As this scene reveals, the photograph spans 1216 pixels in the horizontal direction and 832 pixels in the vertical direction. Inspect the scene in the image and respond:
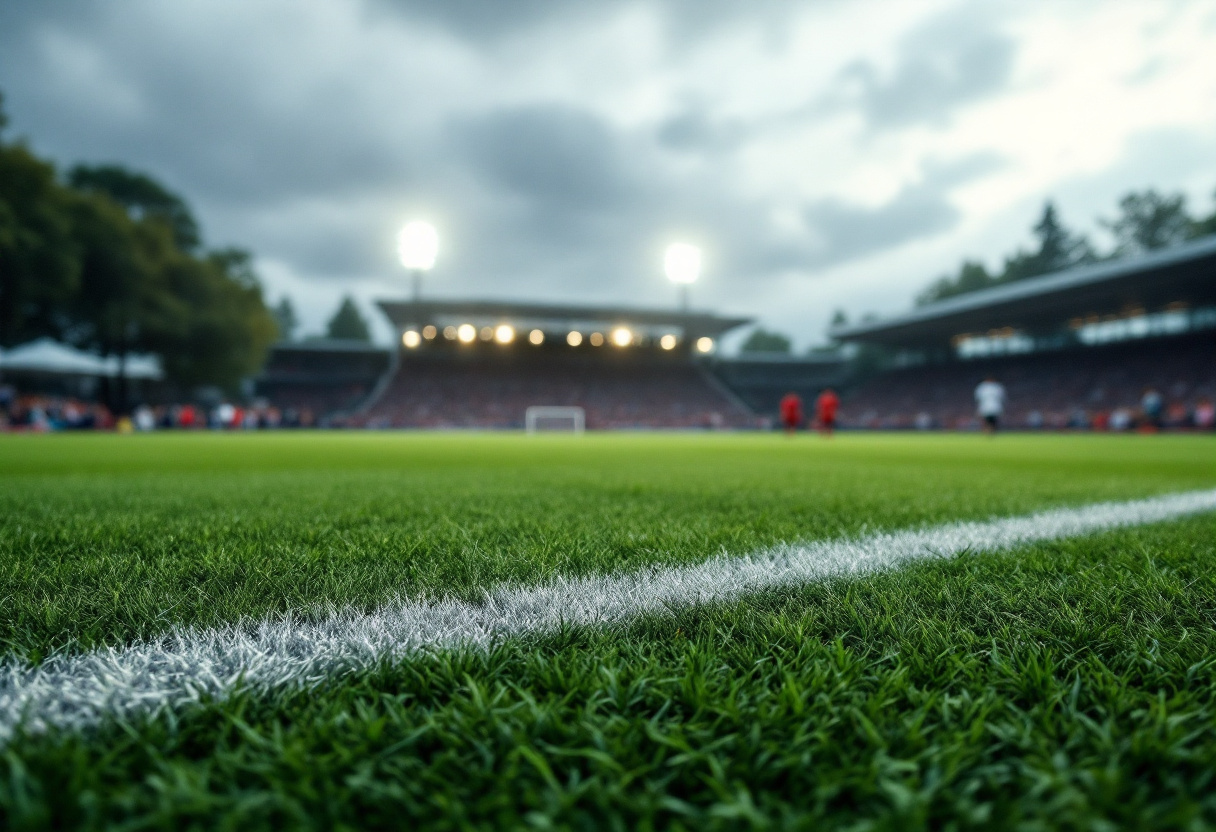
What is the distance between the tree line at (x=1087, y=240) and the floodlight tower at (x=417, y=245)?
47011 millimetres

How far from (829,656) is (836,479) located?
4251mm

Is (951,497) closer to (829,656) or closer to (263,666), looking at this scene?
(829,656)

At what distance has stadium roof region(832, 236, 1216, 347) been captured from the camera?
21875mm

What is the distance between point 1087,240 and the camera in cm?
5028

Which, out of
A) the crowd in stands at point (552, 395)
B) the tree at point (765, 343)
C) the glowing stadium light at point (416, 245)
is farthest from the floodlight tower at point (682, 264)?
the tree at point (765, 343)

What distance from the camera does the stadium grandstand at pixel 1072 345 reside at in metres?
24.1

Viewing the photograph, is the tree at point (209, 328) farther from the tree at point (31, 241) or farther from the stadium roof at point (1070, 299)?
the stadium roof at point (1070, 299)

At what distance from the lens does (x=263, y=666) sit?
1019 millimetres

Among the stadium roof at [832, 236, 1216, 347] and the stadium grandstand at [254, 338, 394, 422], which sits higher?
the stadium roof at [832, 236, 1216, 347]

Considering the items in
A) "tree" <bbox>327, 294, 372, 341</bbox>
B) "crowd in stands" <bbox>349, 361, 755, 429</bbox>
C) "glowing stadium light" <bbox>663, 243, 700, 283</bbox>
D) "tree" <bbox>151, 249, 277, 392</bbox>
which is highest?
"tree" <bbox>327, 294, 372, 341</bbox>

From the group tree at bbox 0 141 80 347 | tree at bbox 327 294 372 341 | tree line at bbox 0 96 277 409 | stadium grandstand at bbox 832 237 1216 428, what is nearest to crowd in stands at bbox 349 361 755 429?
tree line at bbox 0 96 277 409

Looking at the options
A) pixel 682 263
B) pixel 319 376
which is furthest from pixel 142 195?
pixel 682 263

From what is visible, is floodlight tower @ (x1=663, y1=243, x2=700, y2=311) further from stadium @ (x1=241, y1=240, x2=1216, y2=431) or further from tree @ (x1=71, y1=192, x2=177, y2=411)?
tree @ (x1=71, y1=192, x2=177, y2=411)

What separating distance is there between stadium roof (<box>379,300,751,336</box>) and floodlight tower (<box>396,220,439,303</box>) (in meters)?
2.52
